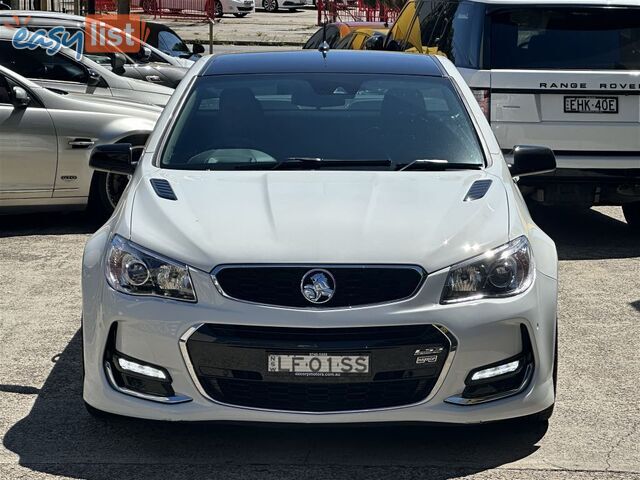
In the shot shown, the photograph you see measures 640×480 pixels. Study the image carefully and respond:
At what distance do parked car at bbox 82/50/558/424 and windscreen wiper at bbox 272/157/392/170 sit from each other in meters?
0.30

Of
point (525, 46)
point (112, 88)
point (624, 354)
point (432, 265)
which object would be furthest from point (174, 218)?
point (112, 88)

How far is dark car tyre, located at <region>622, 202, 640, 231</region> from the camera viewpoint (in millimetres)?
10195

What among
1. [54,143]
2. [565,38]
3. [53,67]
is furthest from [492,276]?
[53,67]

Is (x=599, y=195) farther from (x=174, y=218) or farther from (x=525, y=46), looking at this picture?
(x=174, y=218)

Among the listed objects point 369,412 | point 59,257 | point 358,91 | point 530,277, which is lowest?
point 59,257

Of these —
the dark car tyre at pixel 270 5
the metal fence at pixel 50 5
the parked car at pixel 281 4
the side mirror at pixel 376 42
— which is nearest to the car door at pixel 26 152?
the side mirror at pixel 376 42

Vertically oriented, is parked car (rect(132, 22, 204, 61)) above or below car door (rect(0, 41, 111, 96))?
below

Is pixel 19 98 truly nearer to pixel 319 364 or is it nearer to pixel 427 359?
pixel 319 364

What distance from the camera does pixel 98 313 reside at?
4836mm

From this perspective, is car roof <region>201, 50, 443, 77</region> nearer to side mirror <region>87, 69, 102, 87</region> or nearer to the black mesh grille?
the black mesh grille

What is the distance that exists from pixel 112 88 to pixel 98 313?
7.41 metres

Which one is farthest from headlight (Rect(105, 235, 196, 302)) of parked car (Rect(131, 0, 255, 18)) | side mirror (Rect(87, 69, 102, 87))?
parked car (Rect(131, 0, 255, 18))

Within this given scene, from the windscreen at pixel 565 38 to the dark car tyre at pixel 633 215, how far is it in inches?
55.2

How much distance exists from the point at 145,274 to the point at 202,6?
3772 cm
